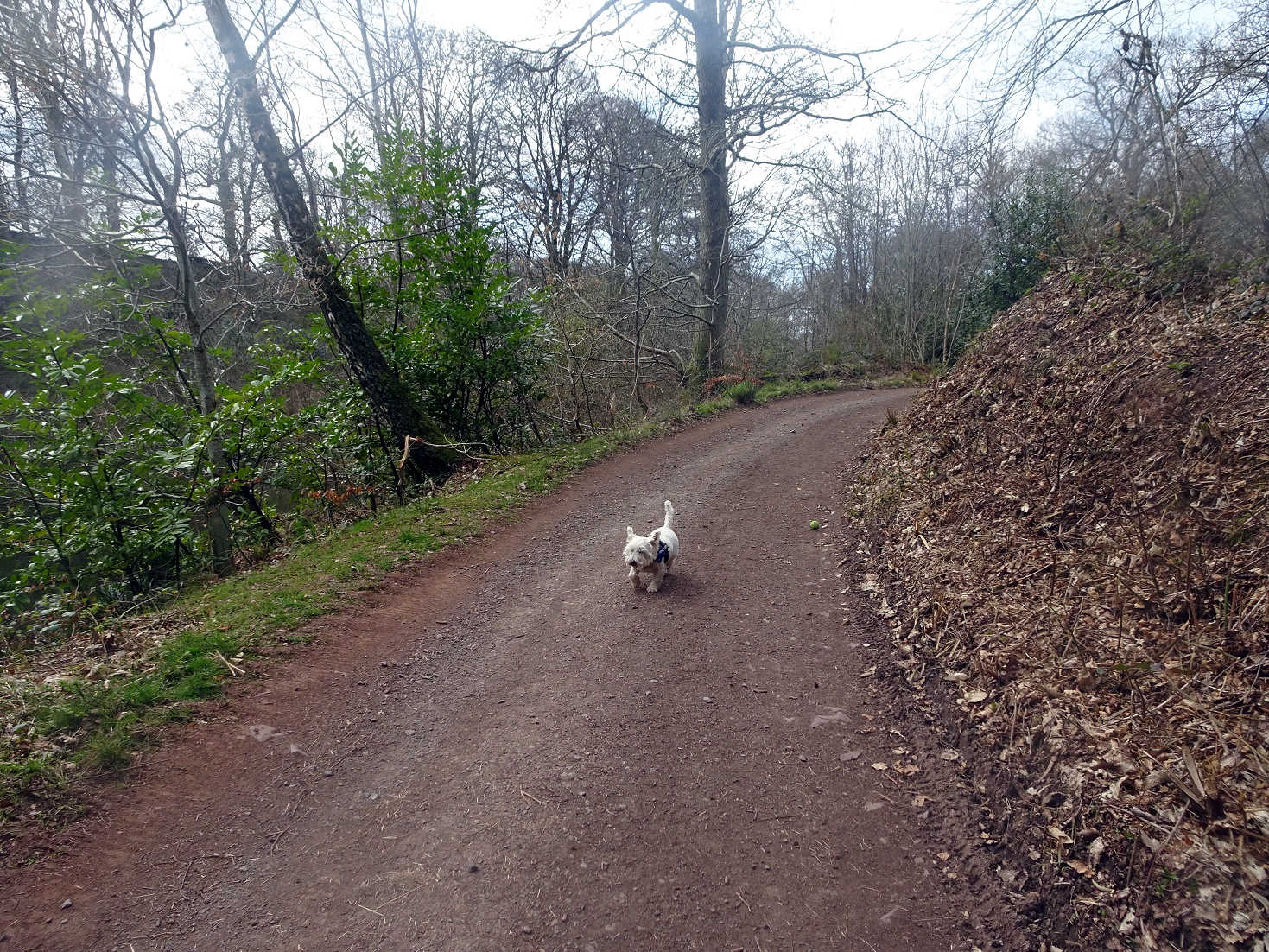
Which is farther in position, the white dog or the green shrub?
the green shrub

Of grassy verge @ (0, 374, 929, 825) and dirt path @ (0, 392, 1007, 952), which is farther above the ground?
grassy verge @ (0, 374, 929, 825)

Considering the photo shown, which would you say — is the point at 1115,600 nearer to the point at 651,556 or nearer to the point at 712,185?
the point at 651,556

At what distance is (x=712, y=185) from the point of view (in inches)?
636

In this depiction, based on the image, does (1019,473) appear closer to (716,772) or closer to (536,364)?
(716,772)

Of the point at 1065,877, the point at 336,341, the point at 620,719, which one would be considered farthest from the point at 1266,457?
the point at 336,341

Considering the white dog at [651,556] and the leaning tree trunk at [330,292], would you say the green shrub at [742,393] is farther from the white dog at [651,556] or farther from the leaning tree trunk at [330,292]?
the white dog at [651,556]

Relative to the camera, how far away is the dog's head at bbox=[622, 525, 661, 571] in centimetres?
579

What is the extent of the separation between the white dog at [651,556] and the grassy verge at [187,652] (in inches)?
96.0

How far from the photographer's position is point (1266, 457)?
4242 millimetres

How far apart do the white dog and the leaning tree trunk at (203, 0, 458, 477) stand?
5018 millimetres

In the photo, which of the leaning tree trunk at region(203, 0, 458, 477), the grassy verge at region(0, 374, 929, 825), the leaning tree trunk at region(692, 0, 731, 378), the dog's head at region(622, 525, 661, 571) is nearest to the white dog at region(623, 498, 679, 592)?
the dog's head at region(622, 525, 661, 571)

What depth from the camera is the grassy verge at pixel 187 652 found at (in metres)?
3.58

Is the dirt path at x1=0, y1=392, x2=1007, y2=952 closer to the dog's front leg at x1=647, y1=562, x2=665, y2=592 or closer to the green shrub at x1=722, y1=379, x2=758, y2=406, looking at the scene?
the dog's front leg at x1=647, y1=562, x2=665, y2=592

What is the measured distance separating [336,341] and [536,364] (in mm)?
3406
